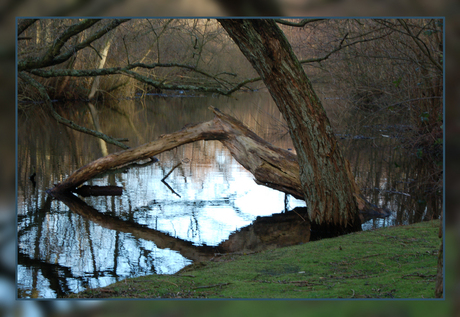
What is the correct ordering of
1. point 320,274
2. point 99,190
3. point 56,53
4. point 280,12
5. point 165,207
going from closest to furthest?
point 280,12 < point 320,274 < point 56,53 < point 165,207 < point 99,190

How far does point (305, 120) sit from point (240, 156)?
235 cm

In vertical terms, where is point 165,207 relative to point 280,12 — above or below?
below

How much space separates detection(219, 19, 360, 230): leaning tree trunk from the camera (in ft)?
15.7

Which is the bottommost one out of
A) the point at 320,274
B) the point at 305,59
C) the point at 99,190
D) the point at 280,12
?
the point at 320,274

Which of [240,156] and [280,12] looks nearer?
[280,12]

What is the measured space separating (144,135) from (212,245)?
8.71 m

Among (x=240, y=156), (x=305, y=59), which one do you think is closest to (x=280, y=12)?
(x=305, y=59)

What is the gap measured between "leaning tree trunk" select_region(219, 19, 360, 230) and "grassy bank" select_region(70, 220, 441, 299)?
80cm

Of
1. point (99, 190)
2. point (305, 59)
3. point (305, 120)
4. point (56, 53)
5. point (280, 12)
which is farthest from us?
point (99, 190)

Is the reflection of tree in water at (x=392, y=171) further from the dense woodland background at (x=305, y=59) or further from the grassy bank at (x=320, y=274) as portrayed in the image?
the grassy bank at (x=320, y=274)

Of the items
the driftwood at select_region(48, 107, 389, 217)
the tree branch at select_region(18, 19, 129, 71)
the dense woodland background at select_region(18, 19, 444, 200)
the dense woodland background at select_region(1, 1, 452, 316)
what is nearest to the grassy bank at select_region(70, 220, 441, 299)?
the dense woodland background at select_region(1, 1, 452, 316)

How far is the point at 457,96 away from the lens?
8.77ft

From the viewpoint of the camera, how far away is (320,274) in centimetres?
377

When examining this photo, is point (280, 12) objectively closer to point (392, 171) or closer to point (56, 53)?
point (56, 53)
